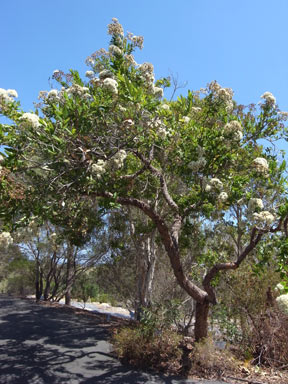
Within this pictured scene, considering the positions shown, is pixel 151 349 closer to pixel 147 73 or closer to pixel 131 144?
pixel 131 144

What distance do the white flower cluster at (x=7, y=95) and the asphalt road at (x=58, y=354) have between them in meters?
4.18

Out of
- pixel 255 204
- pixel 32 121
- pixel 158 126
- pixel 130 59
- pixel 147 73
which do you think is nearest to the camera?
pixel 32 121

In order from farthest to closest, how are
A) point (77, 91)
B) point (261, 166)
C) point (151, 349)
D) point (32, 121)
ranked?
point (151, 349)
point (261, 166)
point (77, 91)
point (32, 121)

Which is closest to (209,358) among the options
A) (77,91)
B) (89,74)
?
(77,91)

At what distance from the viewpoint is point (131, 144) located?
5.09 metres

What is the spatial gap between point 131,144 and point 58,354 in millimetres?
4282

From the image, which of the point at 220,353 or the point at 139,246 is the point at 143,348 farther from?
the point at 139,246

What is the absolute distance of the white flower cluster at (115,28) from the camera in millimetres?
5555

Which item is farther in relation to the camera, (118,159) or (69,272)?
(69,272)

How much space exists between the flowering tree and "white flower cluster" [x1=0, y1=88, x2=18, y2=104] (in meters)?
0.02

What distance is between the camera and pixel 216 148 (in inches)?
214

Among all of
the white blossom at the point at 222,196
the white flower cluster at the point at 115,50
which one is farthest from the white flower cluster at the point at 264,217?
the white flower cluster at the point at 115,50

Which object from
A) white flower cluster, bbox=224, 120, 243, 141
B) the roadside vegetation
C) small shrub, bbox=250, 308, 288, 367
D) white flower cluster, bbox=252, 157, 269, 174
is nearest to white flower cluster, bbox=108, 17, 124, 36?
the roadside vegetation

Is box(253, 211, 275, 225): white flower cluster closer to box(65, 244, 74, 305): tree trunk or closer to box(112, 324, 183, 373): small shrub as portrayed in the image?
box(112, 324, 183, 373): small shrub
